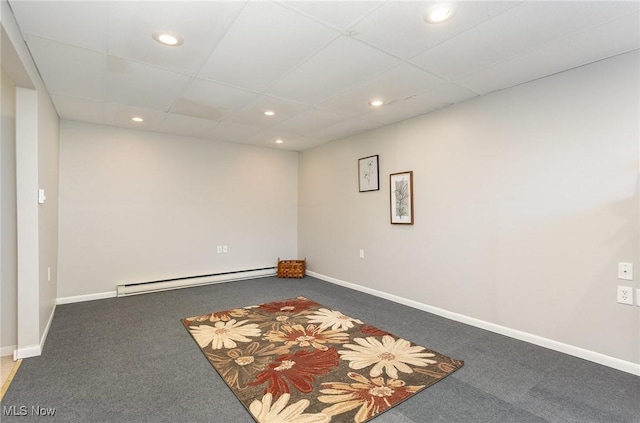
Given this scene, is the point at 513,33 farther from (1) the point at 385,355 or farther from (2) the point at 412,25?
(1) the point at 385,355

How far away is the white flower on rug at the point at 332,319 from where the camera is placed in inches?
126

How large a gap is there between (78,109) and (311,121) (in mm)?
2730

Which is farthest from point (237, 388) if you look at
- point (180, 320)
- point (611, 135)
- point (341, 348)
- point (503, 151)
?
point (611, 135)

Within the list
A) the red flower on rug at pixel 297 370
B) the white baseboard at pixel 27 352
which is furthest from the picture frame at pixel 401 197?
the white baseboard at pixel 27 352

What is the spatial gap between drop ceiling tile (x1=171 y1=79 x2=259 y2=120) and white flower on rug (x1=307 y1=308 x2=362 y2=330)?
2.48 meters

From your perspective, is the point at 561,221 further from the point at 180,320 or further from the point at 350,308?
the point at 180,320

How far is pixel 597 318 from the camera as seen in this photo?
8.01ft

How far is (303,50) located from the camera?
2.29 m

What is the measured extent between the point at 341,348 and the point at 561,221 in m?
2.17

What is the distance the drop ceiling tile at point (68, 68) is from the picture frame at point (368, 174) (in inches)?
126

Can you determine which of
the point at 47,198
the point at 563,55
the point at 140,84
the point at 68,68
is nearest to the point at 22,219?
the point at 47,198

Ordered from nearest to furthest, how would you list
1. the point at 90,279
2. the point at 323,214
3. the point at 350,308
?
the point at 350,308 → the point at 90,279 → the point at 323,214

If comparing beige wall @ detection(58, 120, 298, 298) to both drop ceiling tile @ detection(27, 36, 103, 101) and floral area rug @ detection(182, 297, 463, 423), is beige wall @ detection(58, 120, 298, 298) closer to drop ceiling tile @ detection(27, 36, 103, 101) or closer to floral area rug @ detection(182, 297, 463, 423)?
drop ceiling tile @ detection(27, 36, 103, 101)

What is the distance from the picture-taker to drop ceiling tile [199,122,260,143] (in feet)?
14.2
